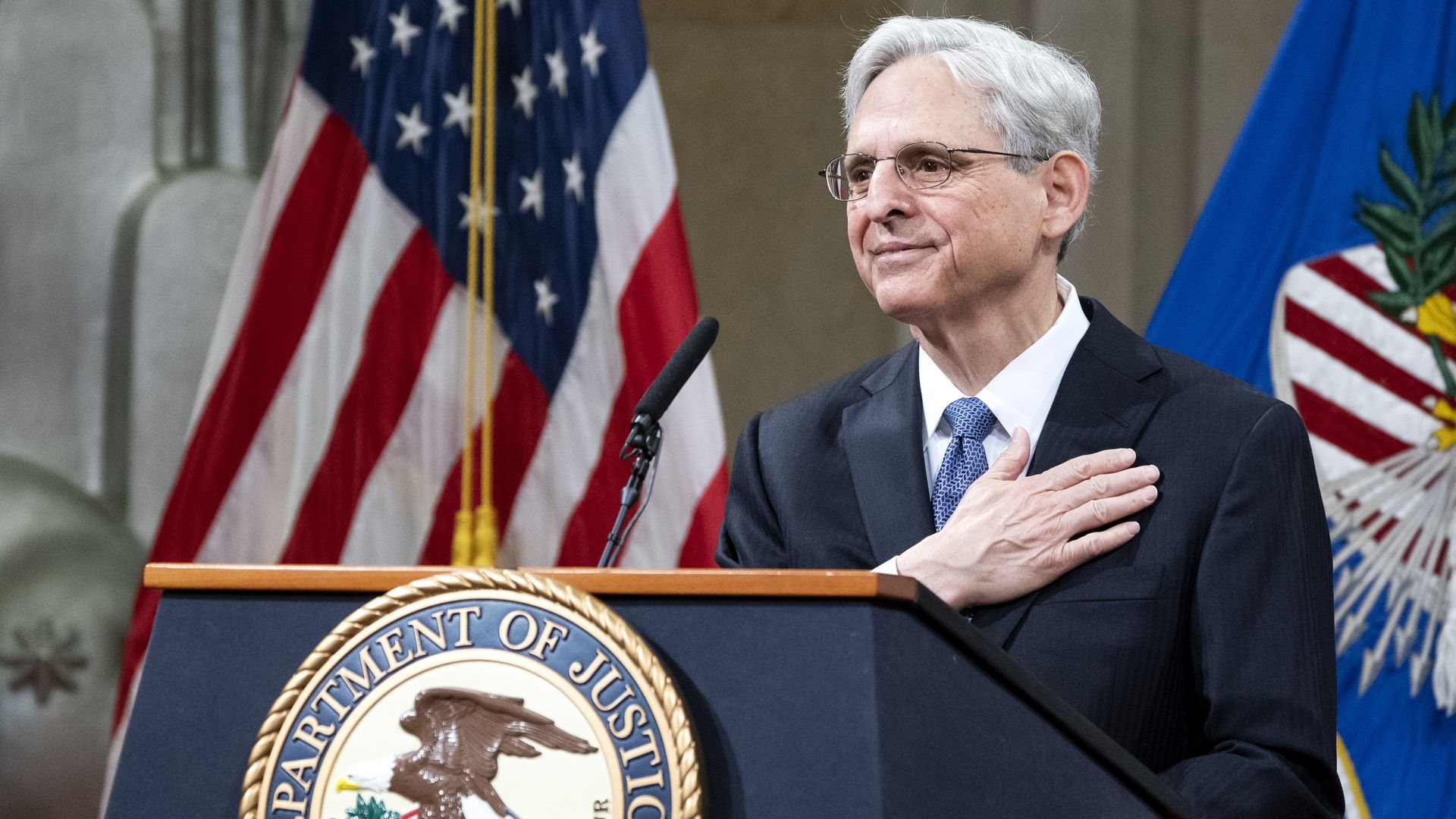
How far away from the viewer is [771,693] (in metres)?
1.16

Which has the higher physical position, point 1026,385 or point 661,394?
point 1026,385

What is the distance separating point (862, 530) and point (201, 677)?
900mm

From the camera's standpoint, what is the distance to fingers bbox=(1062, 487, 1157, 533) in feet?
5.78

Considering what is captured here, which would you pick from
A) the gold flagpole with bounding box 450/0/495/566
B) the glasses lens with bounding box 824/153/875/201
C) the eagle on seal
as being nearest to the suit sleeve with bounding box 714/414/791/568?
the glasses lens with bounding box 824/153/875/201

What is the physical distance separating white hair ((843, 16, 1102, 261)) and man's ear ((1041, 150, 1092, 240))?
0.02m

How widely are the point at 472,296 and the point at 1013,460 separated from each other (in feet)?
8.31

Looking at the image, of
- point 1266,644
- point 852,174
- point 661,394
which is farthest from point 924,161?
point 1266,644

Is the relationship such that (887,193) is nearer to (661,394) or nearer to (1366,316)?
(661,394)

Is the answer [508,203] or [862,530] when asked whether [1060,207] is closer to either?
[862,530]

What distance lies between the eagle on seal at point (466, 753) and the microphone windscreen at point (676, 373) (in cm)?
42

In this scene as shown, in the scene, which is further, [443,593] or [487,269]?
[487,269]

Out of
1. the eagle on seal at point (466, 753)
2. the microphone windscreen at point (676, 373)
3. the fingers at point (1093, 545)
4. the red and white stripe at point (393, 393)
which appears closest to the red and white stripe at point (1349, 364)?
the red and white stripe at point (393, 393)

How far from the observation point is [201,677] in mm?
1273

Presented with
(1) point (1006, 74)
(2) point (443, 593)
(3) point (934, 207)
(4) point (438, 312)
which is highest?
(4) point (438, 312)
